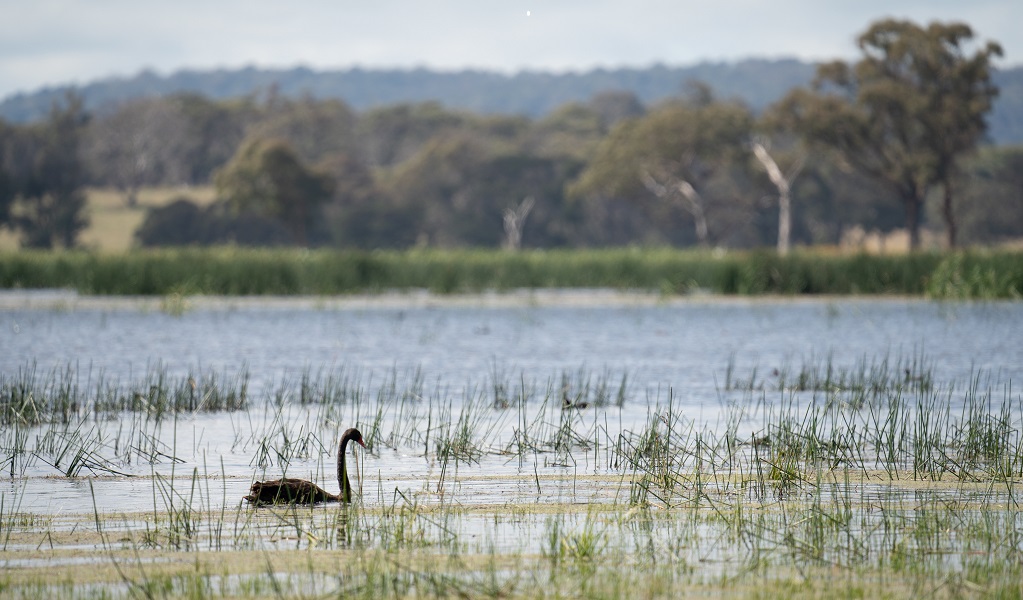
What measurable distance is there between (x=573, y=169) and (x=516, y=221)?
6.26m

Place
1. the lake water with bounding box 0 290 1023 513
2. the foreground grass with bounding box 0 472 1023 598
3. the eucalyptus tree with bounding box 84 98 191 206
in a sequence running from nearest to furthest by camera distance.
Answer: the foreground grass with bounding box 0 472 1023 598 → the lake water with bounding box 0 290 1023 513 → the eucalyptus tree with bounding box 84 98 191 206

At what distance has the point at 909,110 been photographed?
53.5m

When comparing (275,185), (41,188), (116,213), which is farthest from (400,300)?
(116,213)

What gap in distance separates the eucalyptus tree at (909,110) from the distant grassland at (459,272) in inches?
855

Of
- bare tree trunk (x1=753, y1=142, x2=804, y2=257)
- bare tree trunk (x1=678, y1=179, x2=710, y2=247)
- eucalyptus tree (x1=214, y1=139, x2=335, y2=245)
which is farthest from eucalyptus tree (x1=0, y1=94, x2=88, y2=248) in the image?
bare tree trunk (x1=753, y1=142, x2=804, y2=257)

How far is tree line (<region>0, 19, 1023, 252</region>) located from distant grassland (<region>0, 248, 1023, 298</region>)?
911 inches

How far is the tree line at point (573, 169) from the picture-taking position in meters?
54.9

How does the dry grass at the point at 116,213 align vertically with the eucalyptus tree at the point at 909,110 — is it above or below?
below

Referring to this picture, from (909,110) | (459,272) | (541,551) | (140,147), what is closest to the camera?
(541,551)

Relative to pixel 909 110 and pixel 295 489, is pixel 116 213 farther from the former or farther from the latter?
pixel 295 489

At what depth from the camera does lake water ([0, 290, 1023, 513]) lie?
28.5 ft

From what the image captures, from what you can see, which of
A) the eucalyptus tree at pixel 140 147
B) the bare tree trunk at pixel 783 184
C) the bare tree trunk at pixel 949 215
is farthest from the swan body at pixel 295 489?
the eucalyptus tree at pixel 140 147

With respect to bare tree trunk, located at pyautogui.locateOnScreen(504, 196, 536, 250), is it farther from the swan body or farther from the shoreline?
the swan body

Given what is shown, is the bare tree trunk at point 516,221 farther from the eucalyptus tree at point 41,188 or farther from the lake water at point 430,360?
the lake water at point 430,360
